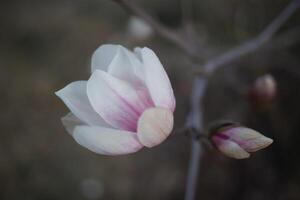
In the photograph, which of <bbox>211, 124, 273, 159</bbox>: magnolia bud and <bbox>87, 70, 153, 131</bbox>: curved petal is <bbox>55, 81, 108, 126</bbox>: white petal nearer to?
<bbox>87, 70, 153, 131</bbox>: curved petal

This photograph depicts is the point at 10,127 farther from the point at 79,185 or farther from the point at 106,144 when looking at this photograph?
the point at 106,144

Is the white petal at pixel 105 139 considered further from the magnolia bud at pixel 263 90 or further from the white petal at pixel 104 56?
the magnolia bud at pixel 263 90

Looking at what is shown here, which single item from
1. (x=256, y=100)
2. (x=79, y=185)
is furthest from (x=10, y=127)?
(x=256, y=100)

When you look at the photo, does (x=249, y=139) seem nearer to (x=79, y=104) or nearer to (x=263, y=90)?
(x=79, y=104)

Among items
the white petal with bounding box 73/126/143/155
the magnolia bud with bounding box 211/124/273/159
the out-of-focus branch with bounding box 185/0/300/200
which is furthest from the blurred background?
the white petal with bounding box 73/126/143/155

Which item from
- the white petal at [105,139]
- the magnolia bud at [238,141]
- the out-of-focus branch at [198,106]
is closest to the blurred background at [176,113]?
the out-of-focus branch at [198,106]

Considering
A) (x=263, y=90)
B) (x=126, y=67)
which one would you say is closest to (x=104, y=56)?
(x=126, y=67)
